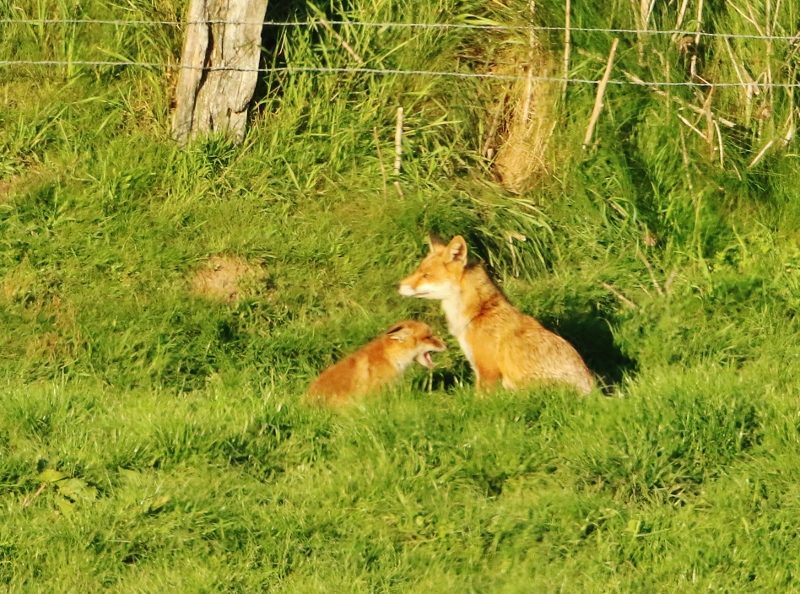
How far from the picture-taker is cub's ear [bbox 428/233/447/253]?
25.9 ft

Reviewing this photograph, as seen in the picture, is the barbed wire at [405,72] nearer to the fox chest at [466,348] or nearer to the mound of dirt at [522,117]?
the mound of dirt at [522,117]

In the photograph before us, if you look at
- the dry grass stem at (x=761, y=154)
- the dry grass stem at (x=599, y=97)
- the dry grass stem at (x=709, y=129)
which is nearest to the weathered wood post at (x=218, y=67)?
the dry grass stem at (x=599, y=97)

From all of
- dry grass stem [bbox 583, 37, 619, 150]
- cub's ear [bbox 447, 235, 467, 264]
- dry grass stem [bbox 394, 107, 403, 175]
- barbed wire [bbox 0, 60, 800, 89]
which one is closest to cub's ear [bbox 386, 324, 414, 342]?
cub's ear [bbox 447, 235, 467, 264]

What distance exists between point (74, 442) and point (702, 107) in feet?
17.5

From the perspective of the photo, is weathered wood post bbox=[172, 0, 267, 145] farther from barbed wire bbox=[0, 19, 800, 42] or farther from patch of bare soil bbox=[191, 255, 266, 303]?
patch of bare soil bbox=[191, 255, 266, 303]

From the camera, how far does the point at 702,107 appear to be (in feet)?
29.6

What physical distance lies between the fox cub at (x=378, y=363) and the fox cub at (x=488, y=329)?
0.82 ft

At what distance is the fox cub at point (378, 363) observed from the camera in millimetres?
7000

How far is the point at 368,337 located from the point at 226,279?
106 cm

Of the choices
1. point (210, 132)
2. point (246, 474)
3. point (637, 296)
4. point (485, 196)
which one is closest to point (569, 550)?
point (246, 474)

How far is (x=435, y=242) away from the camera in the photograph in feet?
26.4

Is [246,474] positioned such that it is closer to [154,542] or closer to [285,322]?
[154,542]

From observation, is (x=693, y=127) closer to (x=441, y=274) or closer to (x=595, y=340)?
(x=595, y=340)

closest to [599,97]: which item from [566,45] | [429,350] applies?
[566,45]
